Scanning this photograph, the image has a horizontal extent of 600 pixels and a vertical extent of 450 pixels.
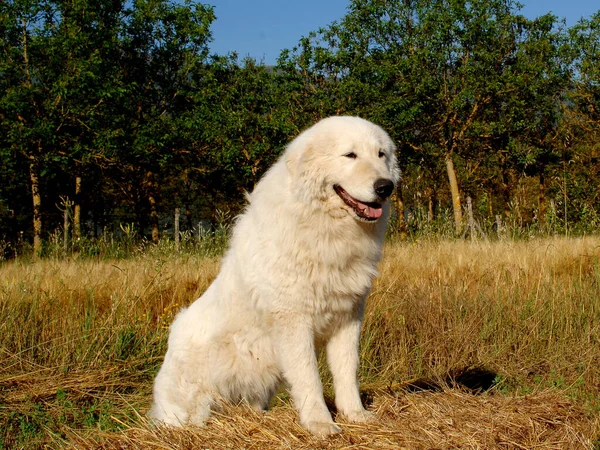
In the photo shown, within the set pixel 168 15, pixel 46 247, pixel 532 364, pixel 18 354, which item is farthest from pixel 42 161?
pixel 532 364

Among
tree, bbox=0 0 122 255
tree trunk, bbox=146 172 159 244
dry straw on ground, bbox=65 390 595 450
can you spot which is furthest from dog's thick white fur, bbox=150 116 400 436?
tree trunk, bbox=146 172 159 244

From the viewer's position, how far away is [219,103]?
1085 inches

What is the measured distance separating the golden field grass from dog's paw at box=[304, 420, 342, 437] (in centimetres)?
6

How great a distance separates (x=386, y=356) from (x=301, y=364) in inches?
85.5

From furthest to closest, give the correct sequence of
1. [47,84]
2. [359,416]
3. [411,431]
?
[47,84] → [359,416] → [411,431]

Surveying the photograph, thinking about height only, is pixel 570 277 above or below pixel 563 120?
below

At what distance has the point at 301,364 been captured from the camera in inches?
118

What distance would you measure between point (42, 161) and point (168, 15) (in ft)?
36.5

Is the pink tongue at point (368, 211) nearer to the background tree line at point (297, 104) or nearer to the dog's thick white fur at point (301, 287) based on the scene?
the dog's thick white fur at point (301, 287)

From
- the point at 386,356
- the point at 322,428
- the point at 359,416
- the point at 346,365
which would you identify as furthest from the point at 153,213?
the point at 322,428

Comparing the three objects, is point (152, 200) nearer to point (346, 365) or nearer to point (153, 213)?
point (153, 213)

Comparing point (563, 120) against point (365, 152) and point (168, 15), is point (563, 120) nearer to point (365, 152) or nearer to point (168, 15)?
point (168, 15)

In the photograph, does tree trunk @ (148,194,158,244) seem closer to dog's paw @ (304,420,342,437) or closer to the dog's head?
the dog's head

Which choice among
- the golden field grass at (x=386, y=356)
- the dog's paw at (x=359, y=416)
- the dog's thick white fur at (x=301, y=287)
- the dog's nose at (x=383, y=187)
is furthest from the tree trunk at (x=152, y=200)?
the dog's nose at (x=383, y=187)
